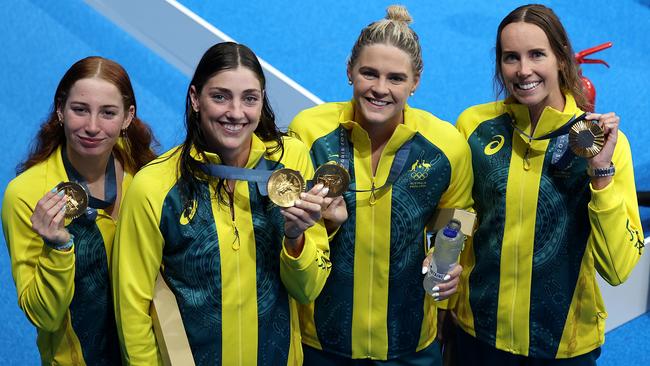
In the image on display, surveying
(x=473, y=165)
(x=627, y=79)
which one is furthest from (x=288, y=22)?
(x=473, y=165)

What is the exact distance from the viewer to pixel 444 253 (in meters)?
3.06

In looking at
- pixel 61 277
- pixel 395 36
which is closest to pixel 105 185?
pixel 61 277

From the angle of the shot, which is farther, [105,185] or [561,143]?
[561,143]

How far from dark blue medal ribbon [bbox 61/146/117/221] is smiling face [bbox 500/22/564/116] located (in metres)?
1.28

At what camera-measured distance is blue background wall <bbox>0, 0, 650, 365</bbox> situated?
21.7 feet

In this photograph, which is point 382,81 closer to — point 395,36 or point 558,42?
point 395,36

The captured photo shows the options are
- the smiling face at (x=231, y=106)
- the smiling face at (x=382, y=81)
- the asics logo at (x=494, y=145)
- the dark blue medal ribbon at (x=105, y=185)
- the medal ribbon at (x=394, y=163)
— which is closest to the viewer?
the smiling face at (x=231, y=106)

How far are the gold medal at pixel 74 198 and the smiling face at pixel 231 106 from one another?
15.4 inches

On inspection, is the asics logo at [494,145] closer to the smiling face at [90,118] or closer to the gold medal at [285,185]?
the gold medal at [285,185]

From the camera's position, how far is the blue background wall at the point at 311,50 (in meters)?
6.61

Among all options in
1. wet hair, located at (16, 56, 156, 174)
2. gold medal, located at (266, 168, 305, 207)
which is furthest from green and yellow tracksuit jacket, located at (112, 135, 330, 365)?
wet hair, located at (16, 56, 156, 174)

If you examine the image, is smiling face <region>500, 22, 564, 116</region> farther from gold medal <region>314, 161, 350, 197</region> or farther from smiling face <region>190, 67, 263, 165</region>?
smiling face <region>190, 67, 263, 165</region>

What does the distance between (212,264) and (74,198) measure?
424 millimetres

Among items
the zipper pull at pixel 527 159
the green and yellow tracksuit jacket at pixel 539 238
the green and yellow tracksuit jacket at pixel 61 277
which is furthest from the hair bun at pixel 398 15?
the green and yellow tracksuit jacket at pixel 61 277
